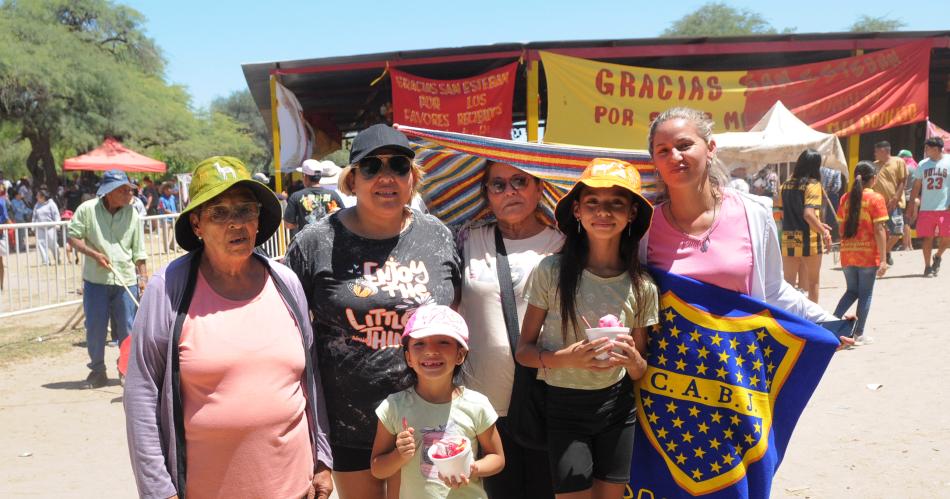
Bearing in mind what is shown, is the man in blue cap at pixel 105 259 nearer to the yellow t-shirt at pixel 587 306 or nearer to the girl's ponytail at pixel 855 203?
the yellow t-shirt at pixel 587 306

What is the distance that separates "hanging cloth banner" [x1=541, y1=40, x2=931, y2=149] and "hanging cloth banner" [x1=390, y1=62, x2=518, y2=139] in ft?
2.52

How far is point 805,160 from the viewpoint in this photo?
8258 mm

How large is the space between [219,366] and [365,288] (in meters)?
0.65

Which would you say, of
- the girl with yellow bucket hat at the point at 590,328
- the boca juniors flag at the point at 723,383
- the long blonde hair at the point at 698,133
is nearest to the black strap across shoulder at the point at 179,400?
the girl with yellow bucket hat at the point at 590,328

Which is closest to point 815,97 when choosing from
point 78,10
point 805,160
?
point 805,160

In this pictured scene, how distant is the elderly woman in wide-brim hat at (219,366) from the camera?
7.22ft

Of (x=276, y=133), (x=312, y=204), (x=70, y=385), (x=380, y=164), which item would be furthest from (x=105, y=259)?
(x=276, y=133)

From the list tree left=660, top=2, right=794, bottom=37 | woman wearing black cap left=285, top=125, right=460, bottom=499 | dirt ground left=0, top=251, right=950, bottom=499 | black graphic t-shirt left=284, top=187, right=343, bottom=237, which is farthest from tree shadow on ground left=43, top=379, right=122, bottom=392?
tree left=660, top=2, right=794, bottom=37

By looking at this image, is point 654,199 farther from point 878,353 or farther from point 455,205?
point 878,353

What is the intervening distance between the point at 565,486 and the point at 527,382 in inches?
16.7

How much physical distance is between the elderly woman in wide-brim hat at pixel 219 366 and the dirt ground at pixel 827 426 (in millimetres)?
2788

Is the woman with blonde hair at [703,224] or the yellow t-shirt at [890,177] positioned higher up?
the yellow t-shirt at [890,177]

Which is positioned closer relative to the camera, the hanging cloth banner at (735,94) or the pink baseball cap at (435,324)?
the pink baseball cap at (435,324)

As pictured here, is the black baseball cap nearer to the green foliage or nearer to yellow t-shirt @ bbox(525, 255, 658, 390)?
yellow t-shirt @ bbox(525, 255, 658, 390)
